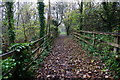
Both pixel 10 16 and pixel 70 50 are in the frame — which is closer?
pixel 70 50

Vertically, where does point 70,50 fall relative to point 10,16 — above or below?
below

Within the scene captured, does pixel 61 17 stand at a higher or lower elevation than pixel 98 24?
higher

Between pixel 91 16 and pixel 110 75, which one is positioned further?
pixel 91 16

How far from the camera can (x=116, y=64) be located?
2.97m

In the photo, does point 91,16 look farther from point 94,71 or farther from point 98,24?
point 94,71

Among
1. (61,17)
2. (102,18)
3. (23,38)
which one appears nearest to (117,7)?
(102,18)

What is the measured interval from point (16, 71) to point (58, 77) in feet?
4.18

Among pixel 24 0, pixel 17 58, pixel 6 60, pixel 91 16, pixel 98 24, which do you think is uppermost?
pixel 24 0

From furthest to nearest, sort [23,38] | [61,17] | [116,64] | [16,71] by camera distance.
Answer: [61,17], [23,38], [116,64], [16,71]

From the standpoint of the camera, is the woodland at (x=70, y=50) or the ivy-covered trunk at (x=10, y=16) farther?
the ivy-covered trunk at (x=10, y=16)

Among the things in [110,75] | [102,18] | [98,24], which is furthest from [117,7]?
[110,75]

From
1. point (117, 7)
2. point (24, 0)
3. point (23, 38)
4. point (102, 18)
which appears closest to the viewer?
point (117, 7)

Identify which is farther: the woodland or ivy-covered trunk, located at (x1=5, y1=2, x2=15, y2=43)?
ivy-covered trunk, located at (x1=5, y1=2, x2=15, y2=43)

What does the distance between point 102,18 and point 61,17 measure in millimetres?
19192
